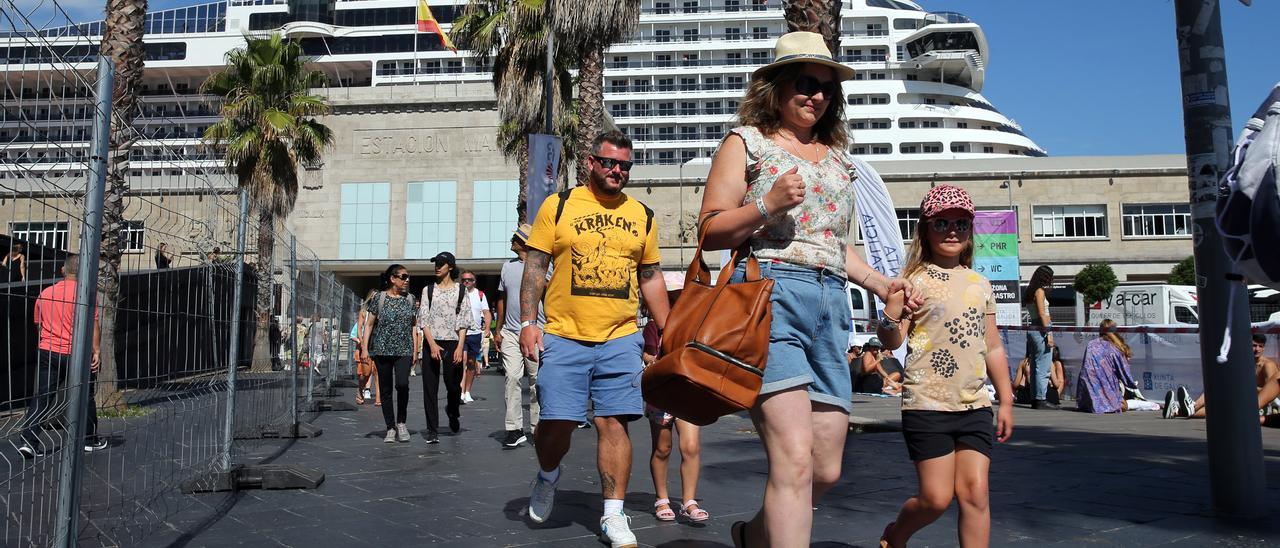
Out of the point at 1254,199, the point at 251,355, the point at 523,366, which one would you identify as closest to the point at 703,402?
the point at 1254,199

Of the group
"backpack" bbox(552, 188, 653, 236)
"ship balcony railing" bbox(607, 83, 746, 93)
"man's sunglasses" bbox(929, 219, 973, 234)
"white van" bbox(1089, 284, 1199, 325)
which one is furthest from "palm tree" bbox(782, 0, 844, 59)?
"ship balcony railing" bbox(607, 83, 746, 93)

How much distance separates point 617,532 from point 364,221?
43.5m

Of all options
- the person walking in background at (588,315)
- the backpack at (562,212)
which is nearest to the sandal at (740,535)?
the person walking in background at (588,315)

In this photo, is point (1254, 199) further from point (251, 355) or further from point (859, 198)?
point (859, 198)

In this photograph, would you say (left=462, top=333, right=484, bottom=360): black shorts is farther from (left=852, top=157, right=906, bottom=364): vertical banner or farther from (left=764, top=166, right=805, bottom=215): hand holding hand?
(left=764, top=166, right=805, bottom=215): hand holding hand

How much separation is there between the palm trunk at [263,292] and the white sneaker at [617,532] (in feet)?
13.8

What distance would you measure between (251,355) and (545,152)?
26.3ft

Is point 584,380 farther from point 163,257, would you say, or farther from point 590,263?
point 163,257

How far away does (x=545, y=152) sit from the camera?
15.4m

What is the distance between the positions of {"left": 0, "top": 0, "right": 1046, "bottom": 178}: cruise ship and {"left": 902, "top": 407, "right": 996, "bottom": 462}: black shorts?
78.4 meters

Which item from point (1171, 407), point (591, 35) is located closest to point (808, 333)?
point (1171, 407)

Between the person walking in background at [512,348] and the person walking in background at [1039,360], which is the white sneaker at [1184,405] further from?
the person walking in background at [512,348]

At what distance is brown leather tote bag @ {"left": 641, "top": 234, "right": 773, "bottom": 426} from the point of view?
126 inches

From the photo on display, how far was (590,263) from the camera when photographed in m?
5.17
